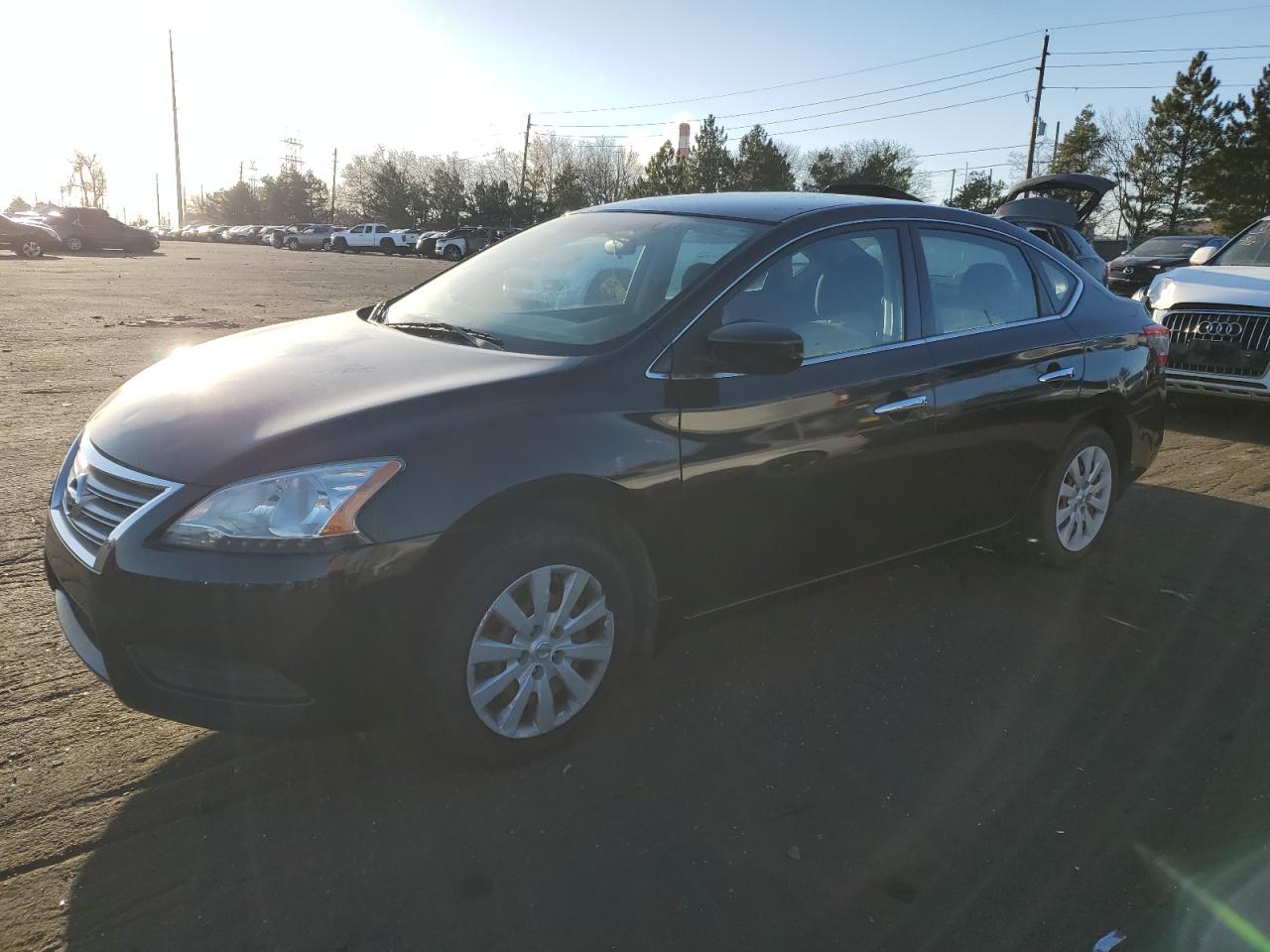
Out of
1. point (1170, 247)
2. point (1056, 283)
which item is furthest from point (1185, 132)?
point (1056, 283)

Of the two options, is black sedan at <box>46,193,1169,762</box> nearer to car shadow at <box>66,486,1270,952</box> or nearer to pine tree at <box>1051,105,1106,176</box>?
car shadow at <box>66,486,1270,952</box>

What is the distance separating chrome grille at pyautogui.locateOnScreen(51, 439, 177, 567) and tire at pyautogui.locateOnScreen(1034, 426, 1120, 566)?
3.67 m

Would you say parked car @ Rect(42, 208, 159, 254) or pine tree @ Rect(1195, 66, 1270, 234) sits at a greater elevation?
pine tree @ Rect(1195, 66, 1270, 234)

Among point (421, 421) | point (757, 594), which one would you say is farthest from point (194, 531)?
point (757, 594)

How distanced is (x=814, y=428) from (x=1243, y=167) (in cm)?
4932

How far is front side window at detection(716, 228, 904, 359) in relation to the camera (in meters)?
3.31

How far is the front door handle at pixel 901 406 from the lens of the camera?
346cm

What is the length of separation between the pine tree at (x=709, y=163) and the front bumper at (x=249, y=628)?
192ft

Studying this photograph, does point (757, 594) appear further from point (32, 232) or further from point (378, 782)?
point (32, 232)

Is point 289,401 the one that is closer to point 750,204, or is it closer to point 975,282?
point 750,204

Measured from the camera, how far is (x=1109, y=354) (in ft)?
14.8

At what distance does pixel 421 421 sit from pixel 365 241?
58.2 metres

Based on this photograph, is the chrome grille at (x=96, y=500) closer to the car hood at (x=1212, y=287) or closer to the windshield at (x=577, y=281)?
the windshield at (x=577, y=281)

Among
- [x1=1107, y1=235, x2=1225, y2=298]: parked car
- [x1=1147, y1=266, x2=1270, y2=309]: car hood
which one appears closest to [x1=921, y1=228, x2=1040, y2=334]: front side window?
[x1=1147, y1=266, x2=1270, y2=309]: car hood
